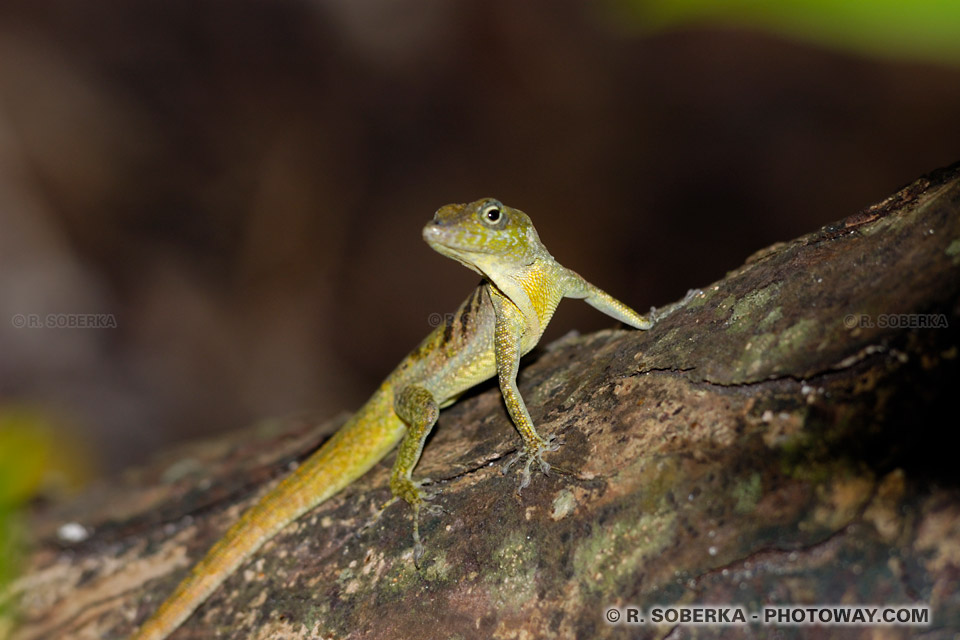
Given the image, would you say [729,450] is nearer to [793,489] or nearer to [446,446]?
[793,489]

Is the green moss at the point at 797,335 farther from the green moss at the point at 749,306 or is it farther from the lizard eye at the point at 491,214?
the lizard eye at the point at 491,214


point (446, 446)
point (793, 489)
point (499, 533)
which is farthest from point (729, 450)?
point (446, 446)

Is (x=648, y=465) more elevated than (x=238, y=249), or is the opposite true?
(x=238, y=249)

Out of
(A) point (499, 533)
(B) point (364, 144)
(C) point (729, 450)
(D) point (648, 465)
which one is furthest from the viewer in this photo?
(B) point (364, 144)

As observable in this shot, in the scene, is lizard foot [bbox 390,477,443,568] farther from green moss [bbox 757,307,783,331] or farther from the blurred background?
the blurred background

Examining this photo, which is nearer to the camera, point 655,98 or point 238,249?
point 238,249
